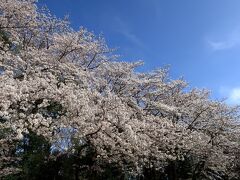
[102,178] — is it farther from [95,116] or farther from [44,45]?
[44,45]

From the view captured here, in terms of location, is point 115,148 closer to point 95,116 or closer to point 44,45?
point 95,116

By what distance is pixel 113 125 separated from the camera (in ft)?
55.0

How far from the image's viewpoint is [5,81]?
13969 mm

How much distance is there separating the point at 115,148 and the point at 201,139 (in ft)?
32.2

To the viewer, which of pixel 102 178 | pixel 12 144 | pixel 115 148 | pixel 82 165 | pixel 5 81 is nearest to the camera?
pixel 5 81

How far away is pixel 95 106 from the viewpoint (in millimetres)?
17109

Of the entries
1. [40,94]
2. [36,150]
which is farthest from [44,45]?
[40,94]

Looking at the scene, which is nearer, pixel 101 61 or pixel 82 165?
pixel 82 165

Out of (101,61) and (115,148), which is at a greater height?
(101,61)

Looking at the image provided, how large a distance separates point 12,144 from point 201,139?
12.8m

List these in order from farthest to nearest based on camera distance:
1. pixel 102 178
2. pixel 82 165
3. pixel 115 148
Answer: pixel 102 178 < pixel 82 165 < pixel 115 148

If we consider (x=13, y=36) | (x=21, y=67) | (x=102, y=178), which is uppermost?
(x=13, y=36)

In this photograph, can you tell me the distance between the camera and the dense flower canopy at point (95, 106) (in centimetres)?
1595

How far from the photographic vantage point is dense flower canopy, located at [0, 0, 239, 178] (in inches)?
628
